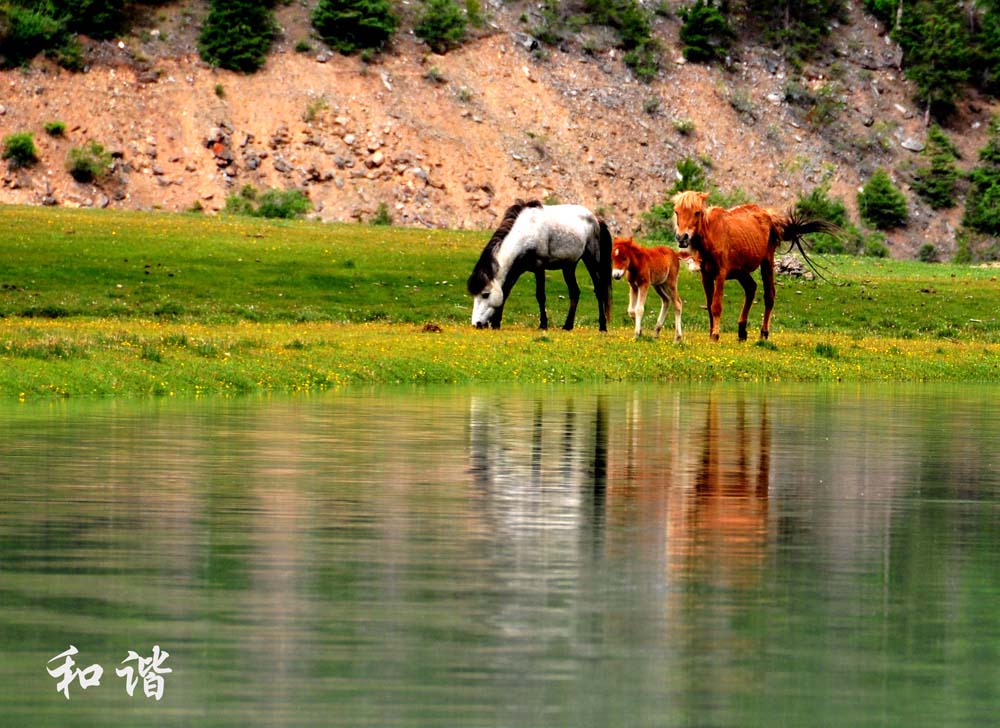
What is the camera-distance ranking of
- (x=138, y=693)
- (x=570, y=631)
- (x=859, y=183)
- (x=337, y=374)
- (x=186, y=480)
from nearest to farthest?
(x=138, y=693) → (x=570, y=631) → (x=186, y=480) → (x=337, y=374) → (x=859, y=183)

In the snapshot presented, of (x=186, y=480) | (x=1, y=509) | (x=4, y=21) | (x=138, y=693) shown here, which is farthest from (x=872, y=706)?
(x=4, y=21)

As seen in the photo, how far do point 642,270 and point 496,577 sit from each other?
98.6ft

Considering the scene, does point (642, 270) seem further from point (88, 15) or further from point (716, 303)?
point (88, 15)

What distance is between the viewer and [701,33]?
4978 inches

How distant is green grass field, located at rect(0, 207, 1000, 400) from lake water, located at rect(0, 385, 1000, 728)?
9.08m

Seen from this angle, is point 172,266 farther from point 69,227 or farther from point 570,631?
point 570,631

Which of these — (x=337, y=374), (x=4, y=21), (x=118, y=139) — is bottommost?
(x=337, y=374)

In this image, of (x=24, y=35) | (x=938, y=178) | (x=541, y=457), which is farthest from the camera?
(x=938, y=178)

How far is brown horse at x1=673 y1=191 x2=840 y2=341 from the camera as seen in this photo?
43656mm

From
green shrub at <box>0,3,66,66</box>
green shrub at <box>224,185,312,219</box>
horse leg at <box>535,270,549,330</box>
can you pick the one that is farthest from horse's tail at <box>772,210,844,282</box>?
green shrub at <box>0,3,66,66</box>

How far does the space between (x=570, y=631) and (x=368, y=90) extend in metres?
103

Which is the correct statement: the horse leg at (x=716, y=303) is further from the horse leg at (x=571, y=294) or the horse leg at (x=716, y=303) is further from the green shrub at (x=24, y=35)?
the green shrub at (x=24, y=35)

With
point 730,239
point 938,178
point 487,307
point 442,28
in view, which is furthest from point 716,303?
point 938,178

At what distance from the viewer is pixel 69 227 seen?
58.8m
